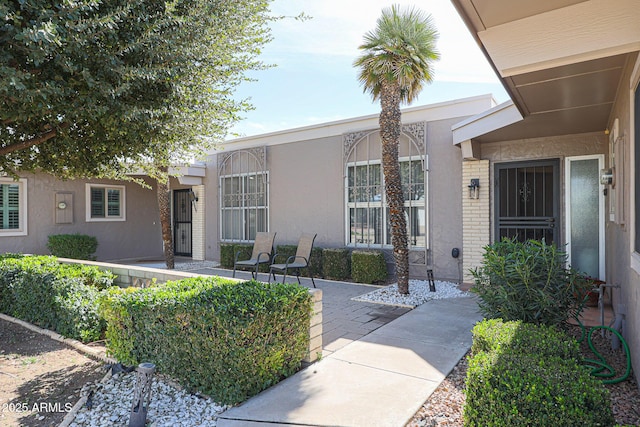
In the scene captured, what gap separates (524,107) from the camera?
4.68m

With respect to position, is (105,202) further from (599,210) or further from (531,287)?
(599,210)

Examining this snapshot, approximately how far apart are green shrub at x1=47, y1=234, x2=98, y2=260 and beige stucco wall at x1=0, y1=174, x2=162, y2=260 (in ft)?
1.47

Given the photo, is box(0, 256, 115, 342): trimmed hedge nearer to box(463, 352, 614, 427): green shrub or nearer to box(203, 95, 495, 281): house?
box(463, 352, 614, 427): green shrub

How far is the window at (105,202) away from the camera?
37.5 feet

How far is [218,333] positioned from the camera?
109 inches

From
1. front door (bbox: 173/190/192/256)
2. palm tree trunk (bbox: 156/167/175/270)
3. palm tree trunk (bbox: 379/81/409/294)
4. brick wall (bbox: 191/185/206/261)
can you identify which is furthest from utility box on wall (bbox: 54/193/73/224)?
palm tree trunk (bbox: 379/81/409/294)

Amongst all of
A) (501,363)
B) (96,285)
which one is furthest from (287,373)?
(96,285)

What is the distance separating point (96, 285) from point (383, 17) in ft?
18.4

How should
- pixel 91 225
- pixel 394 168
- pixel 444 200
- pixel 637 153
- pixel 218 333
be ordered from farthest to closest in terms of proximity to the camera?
1. pixel 91 225
2. pixel 444 200
3. pixel 394 168
4. pixel 218 333
5. pixel 637 153

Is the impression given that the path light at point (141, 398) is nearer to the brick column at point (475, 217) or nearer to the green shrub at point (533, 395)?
the green shrub at point (533, 395)

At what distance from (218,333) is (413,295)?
4.11m

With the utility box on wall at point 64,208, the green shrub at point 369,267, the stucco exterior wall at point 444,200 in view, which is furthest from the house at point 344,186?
the utility box on wall at point 64,208

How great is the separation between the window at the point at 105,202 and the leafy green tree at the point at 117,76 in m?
6.85

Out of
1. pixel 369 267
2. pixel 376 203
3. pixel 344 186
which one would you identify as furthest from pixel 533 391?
pixel 344 186
